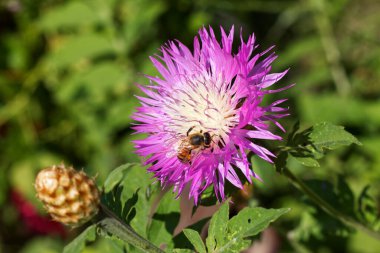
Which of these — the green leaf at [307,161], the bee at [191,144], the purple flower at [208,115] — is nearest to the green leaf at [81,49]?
the purple flower at [208,115]

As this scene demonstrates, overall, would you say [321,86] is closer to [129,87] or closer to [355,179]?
[355,179]

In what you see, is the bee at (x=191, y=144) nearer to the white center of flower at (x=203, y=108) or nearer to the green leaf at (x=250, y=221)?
the white center of flower at (x=203, y=108)

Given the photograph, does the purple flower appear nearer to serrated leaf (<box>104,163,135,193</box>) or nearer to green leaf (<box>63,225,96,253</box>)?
serrated leaf (<box>104,163,135,193</box>)

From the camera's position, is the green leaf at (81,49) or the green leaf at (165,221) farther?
the green leaf at (81,49)

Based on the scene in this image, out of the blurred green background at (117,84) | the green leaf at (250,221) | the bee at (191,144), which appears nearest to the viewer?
the green leaf at (250,221)

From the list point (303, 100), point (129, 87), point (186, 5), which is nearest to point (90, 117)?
point (129, 87)

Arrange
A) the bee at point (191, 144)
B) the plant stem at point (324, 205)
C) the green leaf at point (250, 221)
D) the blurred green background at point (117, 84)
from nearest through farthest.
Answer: the green leaf at point (250, 221), the bee at point (191, 144), the plant stem at point (324, 205), the blurred green background at point (117, 84)

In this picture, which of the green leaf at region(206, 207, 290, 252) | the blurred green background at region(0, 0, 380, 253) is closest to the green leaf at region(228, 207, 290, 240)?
the green leaf at region(206, 207, 290, 252)

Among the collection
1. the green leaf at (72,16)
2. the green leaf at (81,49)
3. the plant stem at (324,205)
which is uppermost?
the green leaf at (72,16)
